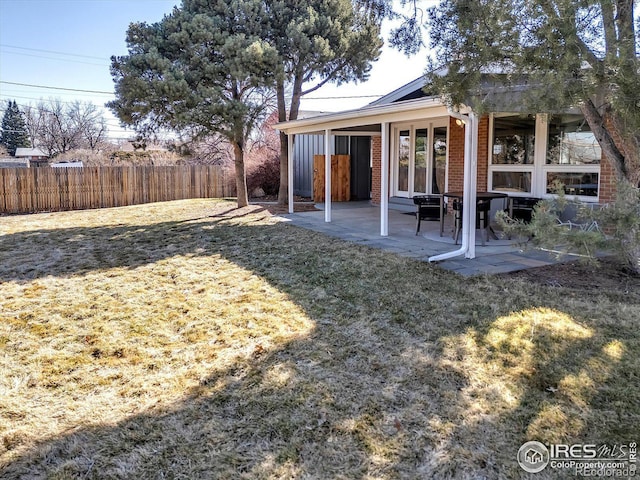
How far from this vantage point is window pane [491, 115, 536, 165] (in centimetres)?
910

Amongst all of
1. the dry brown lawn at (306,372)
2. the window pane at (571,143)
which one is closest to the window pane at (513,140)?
the window pane at (571,143)

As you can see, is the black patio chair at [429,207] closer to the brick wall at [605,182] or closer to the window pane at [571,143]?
the window pane at [571,143]

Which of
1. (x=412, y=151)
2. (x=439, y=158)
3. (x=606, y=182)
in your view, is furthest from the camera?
(x=412, y=151)

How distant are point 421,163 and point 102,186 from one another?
34.4ft

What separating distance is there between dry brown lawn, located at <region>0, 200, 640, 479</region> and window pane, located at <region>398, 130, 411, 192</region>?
635 centimetres

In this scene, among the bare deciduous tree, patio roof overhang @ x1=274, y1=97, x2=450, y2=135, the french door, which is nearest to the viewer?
patio roof overhang @ x1=274, y1=97, x2=450, y2=135

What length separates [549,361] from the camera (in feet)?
11.9

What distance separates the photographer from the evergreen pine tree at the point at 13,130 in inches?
1651

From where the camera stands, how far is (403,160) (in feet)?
41.4

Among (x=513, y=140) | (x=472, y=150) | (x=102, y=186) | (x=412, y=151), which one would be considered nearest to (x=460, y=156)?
(x=513, y=140)

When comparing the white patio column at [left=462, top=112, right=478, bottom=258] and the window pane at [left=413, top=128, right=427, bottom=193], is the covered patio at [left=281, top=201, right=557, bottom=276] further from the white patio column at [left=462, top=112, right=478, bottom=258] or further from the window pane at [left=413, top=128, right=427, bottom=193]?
the window pane at [left=413, top=128, right=427, bottom=193]

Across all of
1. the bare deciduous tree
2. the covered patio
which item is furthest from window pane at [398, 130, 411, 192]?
the bare deciduous tree

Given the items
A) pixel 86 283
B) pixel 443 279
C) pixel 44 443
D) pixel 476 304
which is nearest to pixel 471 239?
pixel 443 279

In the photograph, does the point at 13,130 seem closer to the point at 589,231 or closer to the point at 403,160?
the point at 403,160
